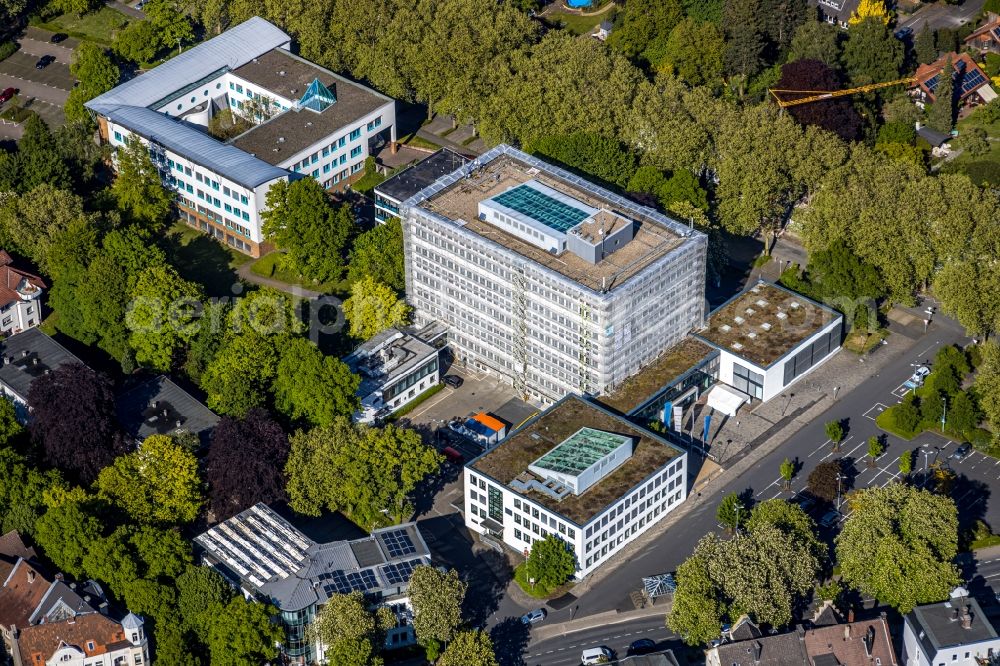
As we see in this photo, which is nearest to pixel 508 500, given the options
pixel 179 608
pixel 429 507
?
pixel 429 507

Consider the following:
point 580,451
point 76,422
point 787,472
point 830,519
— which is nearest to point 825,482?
point 830,519

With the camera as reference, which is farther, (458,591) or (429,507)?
(429,507)

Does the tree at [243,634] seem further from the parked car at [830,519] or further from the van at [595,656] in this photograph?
the parked car at [830,519]

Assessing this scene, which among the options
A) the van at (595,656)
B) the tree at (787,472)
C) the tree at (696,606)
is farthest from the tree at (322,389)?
the tree at (787,472)

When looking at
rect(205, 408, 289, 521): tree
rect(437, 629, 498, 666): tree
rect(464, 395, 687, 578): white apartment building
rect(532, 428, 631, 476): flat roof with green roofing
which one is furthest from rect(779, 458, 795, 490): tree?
rect(205, 408, 289, 521): tree

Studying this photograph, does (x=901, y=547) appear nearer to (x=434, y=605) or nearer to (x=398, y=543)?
(x=434, y=605)

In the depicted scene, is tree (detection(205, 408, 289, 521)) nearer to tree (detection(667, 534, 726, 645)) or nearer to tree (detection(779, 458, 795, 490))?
tree (detection(667, 534, 726, 645))

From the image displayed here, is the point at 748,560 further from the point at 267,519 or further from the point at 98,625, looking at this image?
the point at 98,625
